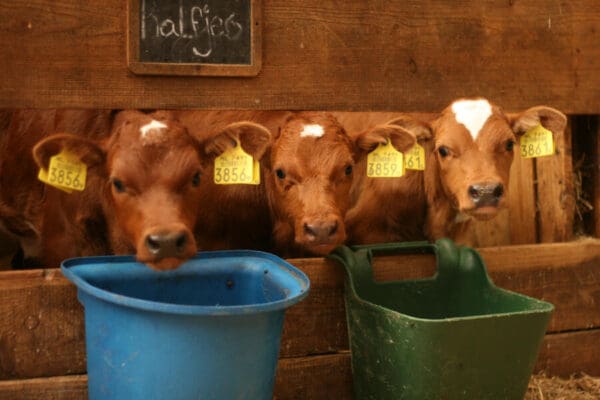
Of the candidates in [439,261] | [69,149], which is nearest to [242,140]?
[69,149]

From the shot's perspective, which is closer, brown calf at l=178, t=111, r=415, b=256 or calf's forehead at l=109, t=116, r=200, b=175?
calf's forehead at l=109, t=116, r=200, b=175

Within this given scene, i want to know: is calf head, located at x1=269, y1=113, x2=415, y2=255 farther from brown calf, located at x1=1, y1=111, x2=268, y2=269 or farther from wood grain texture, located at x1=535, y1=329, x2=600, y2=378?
wood grain texture, located at x1=535, y1=329, x2=600, y2=378

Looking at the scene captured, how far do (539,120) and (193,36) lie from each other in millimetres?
1942

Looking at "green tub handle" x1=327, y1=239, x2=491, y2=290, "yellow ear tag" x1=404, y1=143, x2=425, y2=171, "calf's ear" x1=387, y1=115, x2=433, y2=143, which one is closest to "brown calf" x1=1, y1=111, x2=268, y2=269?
"green tub handle" x1=327, y1=239, x2=491, y2=290

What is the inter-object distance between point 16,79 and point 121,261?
957 millimetres

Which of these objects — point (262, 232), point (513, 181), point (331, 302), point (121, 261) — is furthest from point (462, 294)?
point (513, 181)

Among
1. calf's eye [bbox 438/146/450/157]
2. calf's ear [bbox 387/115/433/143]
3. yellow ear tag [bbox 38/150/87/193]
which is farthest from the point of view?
calf's ear [bbox 387/115/433/143]

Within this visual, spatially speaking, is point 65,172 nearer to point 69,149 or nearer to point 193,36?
point 69,149

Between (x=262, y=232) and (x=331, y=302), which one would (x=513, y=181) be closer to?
(x=262, y=232)

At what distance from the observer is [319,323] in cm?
314

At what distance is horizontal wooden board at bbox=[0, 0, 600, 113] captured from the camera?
297 cm

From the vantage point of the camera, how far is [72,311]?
281cm

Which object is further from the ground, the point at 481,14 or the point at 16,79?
the point at 481,14

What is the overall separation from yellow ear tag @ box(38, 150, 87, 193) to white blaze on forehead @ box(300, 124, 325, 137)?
1.14 meters
